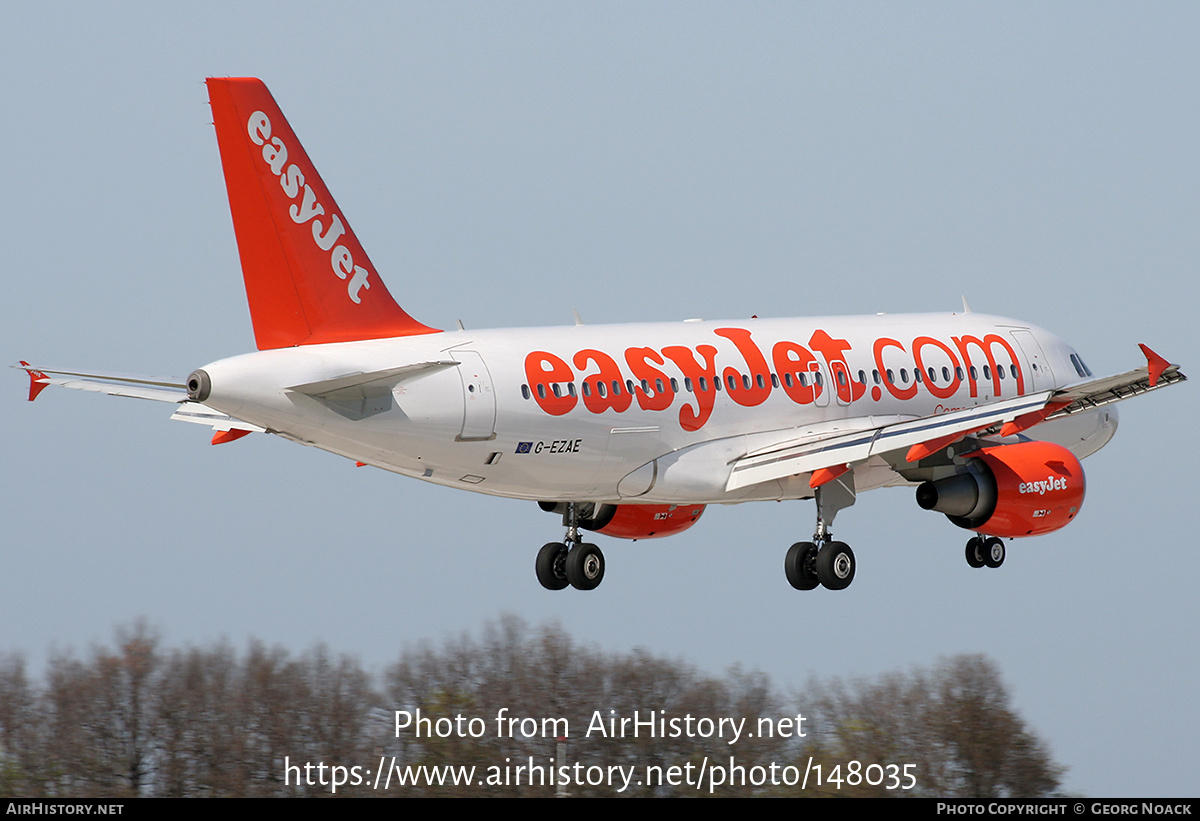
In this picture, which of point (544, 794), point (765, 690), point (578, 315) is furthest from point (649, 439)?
point (765, 690)

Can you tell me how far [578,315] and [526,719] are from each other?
20450 mm

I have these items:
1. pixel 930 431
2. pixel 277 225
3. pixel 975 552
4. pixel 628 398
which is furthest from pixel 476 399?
pixel 975 552

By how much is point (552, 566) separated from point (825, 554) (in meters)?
6.04

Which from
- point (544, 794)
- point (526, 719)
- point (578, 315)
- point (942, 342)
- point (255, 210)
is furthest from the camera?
point (526, 719)

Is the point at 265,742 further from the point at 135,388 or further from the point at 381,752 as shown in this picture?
the point at 135,388

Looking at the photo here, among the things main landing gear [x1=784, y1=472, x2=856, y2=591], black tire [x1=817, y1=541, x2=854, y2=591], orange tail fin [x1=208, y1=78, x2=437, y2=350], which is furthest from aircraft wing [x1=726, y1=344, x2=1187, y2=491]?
orange tail fin [x1=208, y1=78, x2=437, y2=350]

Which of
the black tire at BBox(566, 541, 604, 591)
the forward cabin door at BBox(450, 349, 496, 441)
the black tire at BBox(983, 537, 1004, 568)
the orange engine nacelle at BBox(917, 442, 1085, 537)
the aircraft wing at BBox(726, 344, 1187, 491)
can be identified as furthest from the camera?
the black tire at BBox(983, 537, 1004, 568)

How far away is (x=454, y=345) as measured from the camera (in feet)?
126

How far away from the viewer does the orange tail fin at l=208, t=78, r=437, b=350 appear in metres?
36.4

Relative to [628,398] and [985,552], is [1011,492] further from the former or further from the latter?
[628,398]

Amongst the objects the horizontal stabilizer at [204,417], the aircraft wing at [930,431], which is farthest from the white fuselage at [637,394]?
the horizontal stabilizer at [204,417]

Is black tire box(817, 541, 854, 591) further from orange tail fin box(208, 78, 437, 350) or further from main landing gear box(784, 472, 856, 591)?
orange tail fin box(208, 78, 437, 350)

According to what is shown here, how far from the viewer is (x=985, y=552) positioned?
46.0m
